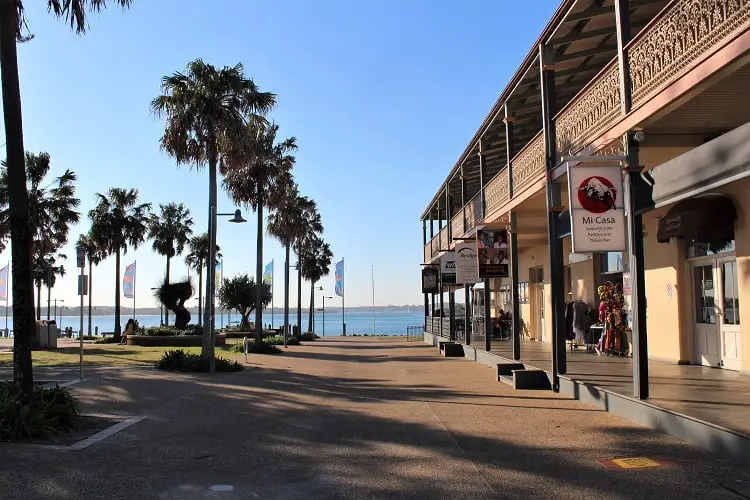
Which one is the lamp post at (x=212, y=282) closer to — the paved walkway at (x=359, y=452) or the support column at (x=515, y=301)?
the paved walkway at (x=359, y=452)

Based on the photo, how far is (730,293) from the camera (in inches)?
487

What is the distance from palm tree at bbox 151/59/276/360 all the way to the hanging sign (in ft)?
38.0

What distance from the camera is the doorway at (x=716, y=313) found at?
12.2 m

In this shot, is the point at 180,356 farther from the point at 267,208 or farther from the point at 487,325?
the point at 267,208

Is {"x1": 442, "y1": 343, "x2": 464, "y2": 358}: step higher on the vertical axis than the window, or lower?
lower

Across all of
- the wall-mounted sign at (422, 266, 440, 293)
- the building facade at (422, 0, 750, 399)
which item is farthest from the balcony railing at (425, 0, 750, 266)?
the wall-mounted sign at (422, 266, 440, 293)

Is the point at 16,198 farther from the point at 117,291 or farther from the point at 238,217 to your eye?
the point at 117,291

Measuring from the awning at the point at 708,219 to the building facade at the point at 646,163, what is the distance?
0.03 metres

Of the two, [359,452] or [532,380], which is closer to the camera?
[359,452]

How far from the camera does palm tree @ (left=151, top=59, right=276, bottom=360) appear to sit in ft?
61.9

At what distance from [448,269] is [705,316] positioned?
44.2ft

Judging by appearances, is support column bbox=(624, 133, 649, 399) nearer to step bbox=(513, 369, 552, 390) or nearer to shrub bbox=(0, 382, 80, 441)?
step bbox=(513, 369, 552, 390)

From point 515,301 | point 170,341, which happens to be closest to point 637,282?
point 515,301

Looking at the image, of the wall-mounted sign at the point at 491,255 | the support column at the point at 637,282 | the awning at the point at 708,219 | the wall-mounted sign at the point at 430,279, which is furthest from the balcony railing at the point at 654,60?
the wall-mounted sign at the point at 430,279
